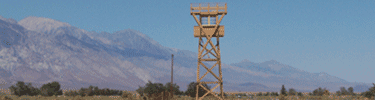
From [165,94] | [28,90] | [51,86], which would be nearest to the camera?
[165,94]

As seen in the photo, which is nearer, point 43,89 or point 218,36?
point 218,36

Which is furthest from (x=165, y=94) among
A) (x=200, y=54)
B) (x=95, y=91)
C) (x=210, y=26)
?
(x=95, y=91)

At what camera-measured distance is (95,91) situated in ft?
323

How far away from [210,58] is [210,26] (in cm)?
216

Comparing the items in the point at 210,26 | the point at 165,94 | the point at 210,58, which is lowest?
the point at 165,94

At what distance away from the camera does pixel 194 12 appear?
98.6 ft

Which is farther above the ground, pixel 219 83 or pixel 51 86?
pixel 51 86

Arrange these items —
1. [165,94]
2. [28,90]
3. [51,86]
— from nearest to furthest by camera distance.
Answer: [165,94] < [28,90] < [51,86]

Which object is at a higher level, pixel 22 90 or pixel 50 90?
pixel 50 90

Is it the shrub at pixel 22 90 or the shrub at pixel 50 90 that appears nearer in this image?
the shrub at pixel 50 90

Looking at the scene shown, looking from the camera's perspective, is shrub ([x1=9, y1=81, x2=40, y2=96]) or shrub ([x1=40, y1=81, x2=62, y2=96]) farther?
shrub ([x1=9, y1=81, x2=40, y2=96])

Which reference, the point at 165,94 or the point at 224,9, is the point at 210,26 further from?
the point at 165,94

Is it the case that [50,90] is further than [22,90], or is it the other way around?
[50,90]

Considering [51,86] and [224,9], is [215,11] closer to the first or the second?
[224,9]
